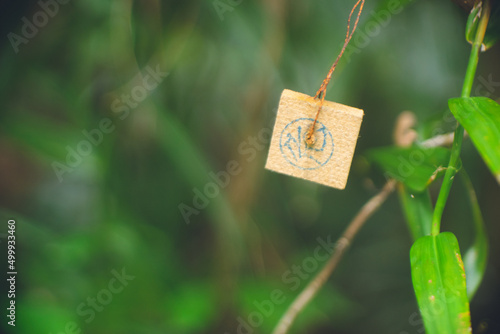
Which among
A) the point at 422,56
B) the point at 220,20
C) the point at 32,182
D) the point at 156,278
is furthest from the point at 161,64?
the point at 32,182

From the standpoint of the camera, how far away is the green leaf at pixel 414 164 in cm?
49

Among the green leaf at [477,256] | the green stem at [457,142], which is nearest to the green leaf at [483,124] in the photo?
the green stem at [457,142]

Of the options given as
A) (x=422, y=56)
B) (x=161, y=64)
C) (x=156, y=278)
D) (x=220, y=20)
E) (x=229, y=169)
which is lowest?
(x=156, y=278)

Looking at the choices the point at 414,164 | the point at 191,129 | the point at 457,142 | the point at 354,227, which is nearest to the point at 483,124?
the point at 457,142

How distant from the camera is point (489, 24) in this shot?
467 mm

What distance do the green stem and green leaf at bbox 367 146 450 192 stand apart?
0.03 metres

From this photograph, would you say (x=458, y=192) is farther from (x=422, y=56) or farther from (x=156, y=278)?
(x=156, y=278)

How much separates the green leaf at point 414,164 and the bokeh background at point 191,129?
0.08m

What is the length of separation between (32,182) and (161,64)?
74cm

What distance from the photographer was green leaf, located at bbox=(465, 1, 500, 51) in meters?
0.46

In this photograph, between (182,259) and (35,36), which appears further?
(182,259)

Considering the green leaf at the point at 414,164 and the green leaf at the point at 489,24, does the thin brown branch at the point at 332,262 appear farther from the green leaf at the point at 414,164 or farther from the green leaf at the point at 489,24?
the green leaf at the point at 489,24

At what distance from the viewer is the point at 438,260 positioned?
15.9 inches

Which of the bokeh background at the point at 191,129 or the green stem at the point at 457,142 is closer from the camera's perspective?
the green stem at the point at 457,142
